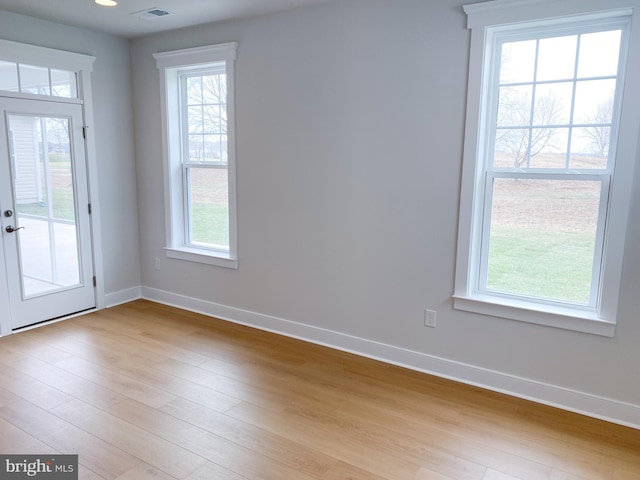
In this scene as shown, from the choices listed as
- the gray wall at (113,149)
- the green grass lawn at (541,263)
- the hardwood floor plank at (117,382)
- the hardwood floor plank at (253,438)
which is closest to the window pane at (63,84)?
the gray wall at (113,149)

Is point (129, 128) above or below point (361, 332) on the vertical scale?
above

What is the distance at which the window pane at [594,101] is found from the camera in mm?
2592

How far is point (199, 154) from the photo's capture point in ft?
14.4

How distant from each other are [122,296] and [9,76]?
2269 mm

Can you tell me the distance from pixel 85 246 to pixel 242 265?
158 centimetres

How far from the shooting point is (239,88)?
3.90m

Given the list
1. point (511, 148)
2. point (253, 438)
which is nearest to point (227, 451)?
point (253, 438)

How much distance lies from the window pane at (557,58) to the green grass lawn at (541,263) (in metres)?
0.95

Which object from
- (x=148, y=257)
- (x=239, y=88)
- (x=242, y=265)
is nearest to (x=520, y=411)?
(x=242, y=265)

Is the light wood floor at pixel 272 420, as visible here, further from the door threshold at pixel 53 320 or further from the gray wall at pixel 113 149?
the gray wall at pixel 113 149

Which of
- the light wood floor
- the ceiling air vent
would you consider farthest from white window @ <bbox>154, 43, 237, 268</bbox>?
the light wood floor

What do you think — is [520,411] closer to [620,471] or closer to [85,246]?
[620,471]

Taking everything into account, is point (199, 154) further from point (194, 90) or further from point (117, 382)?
point (117, 382)

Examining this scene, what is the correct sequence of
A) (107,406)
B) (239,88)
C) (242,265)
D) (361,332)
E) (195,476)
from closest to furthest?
(195,476) → (107,406) → (361,332) → (239,88) → (242,265)
